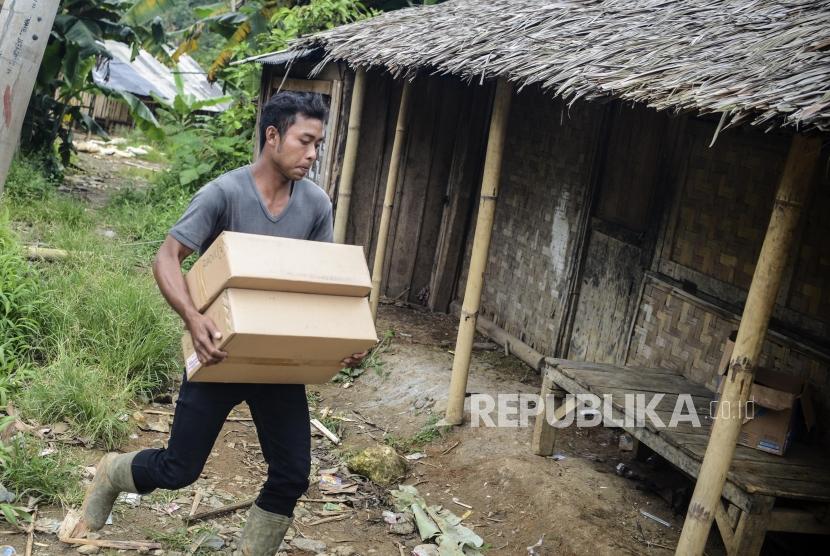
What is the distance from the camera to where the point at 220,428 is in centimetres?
336

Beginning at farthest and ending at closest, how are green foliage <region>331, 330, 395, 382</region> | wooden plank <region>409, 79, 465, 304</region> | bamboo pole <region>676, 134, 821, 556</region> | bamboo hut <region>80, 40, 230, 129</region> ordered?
bamboo hut <region>80, 40, 230, 129</region>
wooden plank <region>409, 79, 465, 304</region>
green foliage <region>331, 330, 395, 382</region>
bamboo pole <region>676, 134, 821, 556</region>

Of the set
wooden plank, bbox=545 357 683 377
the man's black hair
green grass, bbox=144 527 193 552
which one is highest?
the man's black hair

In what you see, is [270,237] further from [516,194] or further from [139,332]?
[516,194]

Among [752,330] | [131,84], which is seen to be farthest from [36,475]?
[131,84]

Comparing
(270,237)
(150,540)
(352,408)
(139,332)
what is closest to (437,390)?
(352,408)

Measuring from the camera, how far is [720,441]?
12.4 feet

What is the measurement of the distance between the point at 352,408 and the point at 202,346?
12.2 ft

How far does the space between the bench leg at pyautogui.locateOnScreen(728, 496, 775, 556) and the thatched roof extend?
1.76 meters

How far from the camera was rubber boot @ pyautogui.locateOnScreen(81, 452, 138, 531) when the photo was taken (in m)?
3.52

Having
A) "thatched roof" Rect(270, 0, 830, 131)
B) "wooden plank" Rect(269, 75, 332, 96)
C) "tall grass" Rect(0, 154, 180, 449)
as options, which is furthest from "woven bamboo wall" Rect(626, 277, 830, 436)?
"wooden plank" Rect(269, 75, 332, 96)

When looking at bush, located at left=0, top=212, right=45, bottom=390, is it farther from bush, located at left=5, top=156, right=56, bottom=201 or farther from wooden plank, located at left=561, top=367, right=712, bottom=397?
bush, located at left=5, top=156, right=56, bottom=201

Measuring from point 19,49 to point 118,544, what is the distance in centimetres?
265

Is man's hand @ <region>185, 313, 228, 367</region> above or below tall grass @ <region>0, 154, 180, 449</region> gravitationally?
above

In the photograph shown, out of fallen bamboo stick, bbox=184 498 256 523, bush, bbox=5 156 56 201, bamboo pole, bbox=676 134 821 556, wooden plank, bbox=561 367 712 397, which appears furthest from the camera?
bush, bbox=5 156 56 201
